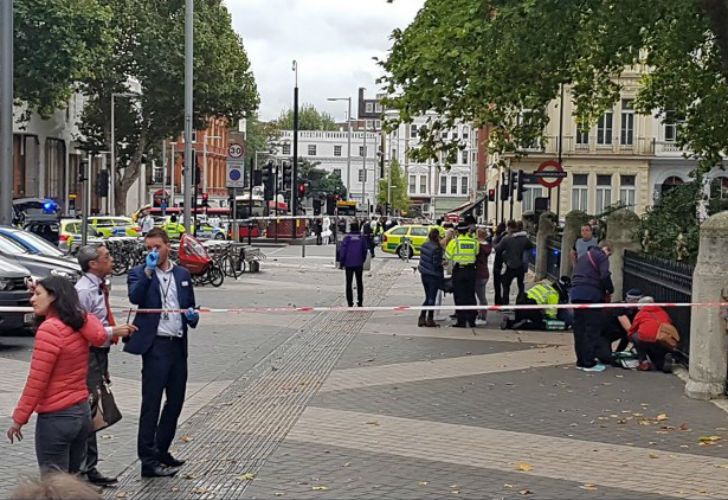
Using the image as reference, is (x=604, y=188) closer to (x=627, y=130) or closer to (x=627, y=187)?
(x=627, y=187)

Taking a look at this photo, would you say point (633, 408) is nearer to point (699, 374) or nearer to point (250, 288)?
point (699, 374)

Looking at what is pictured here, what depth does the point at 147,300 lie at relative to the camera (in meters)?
8.45

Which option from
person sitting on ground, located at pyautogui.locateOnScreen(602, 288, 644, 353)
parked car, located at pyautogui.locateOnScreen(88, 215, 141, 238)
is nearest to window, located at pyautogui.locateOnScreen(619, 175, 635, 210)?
parked car, located at pyautogui.locateOnScreen(88, 215, 141, 238)

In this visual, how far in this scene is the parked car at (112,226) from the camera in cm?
4525

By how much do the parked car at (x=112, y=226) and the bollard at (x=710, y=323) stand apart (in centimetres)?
3346

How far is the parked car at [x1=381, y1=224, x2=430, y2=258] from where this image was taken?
153 ft

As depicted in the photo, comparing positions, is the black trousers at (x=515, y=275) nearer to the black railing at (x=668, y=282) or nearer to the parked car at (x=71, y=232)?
the black railing at (x=668, y=282)

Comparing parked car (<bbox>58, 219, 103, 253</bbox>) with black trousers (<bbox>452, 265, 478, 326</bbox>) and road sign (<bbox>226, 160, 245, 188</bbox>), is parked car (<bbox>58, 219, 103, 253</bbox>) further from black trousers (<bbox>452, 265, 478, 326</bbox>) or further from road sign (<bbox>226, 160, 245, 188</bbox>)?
black trousers (<bbox>452, 265, 478, 326</bbox>)

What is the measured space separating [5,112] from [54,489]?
20.3 metres

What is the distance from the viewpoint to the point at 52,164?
65.2m

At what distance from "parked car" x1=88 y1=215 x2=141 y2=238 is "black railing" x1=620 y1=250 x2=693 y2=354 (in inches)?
1155

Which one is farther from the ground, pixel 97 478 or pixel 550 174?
pixel 550 174

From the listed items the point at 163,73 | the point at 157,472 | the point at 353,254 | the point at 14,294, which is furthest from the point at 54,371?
the point at 163,73

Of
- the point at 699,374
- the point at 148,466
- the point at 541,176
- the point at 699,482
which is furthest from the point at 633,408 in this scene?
the point at 541,176
